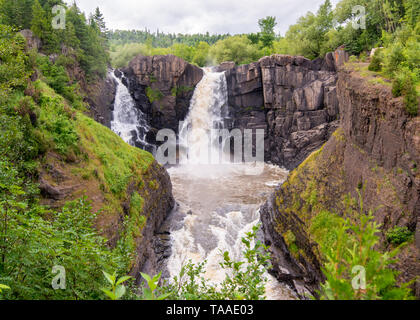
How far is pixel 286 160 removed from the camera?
104 ft

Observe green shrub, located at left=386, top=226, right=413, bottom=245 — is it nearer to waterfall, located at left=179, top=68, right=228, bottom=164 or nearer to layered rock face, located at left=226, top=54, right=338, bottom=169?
layered rock face, located at left=226, top=54, right=338, bottom=169

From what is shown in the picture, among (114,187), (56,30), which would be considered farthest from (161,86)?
(114,187)

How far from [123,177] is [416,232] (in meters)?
11.7

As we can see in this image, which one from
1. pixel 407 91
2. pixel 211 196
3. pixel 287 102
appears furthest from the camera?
pixel 287 102

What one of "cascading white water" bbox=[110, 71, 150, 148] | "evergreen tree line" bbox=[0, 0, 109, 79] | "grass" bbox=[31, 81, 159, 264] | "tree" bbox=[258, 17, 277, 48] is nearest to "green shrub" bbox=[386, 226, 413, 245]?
"grass" bbox=[31, 81, 159, 264]

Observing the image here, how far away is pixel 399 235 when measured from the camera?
7871 millimetres

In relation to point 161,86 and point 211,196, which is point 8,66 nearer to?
point 211,196

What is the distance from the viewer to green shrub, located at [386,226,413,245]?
7.81 metres

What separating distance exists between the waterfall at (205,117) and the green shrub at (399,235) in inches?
1110

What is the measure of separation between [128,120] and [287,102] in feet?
71.9
